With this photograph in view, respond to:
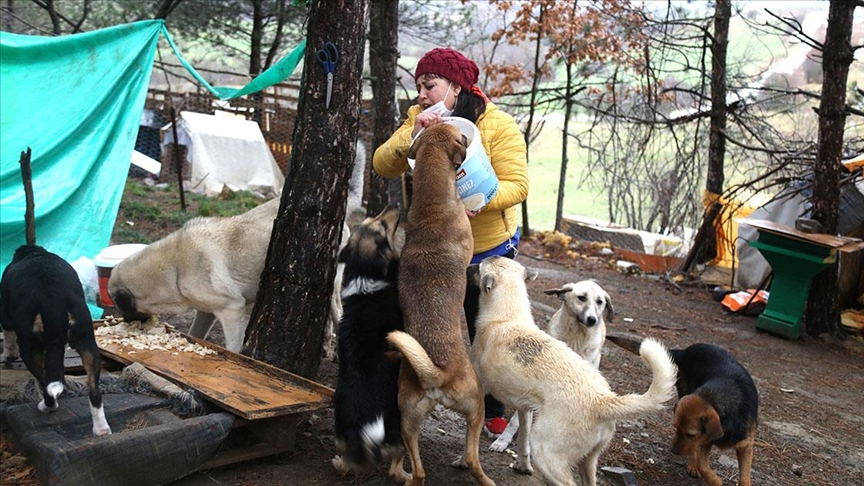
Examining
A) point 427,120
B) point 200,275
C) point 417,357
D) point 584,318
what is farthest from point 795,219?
point 417,357

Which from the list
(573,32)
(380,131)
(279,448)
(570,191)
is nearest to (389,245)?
(279,448)

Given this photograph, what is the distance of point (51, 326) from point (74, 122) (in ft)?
13.8

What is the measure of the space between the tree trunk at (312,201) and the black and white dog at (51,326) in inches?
44.3

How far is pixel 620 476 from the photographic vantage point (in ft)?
13.0

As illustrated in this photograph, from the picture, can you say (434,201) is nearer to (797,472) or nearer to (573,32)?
(797,472)

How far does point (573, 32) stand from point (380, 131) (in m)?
6.91

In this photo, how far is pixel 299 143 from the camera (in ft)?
14.1

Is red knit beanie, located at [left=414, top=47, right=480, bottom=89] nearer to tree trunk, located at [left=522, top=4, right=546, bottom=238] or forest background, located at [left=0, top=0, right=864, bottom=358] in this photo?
forest background, located at [left=0, top=0, right=864, bottom=358]

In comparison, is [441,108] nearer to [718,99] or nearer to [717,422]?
[717,422]

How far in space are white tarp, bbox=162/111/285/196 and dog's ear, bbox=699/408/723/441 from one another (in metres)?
13.2

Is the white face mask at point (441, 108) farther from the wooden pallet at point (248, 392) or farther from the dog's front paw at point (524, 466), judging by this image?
the dog's front paw at point (524, 466)

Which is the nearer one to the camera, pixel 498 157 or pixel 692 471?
pixel 498 157

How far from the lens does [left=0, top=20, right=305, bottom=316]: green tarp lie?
663cm

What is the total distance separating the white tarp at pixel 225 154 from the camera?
15.8 metres
